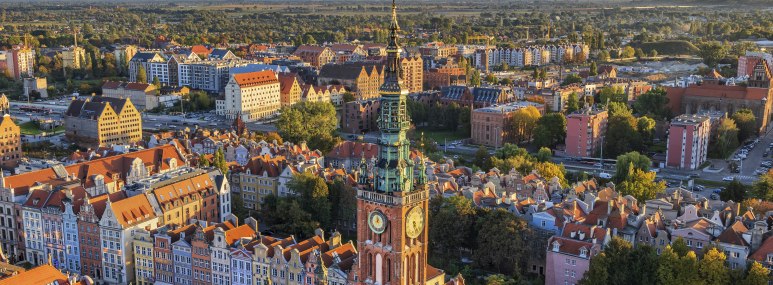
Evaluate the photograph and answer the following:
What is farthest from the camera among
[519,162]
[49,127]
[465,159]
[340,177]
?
[49,127]

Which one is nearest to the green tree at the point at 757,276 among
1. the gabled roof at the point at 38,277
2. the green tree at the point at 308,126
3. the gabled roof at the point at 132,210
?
the gabled roof at the point at 38,277

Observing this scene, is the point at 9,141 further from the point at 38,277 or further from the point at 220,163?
the point at 38,277

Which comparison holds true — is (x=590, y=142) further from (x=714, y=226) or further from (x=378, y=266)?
(x=378, y=266)

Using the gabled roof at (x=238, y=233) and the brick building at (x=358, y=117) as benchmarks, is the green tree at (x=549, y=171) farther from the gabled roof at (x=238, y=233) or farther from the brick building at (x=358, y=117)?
the brick building at (x=358, y=117)

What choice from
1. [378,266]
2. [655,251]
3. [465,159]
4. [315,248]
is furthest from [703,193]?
[378,266]

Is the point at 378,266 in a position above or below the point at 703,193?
above

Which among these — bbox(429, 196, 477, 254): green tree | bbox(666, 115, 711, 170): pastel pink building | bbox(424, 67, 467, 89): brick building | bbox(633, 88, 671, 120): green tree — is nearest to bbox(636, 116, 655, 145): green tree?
bbox(666, 115, 711, 170): pastel pink building
